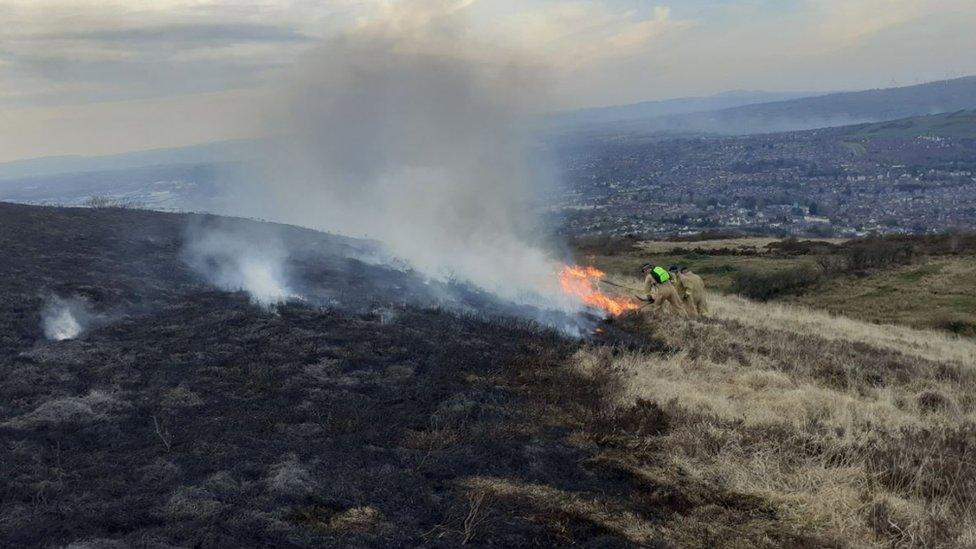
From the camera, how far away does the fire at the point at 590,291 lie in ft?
84.0

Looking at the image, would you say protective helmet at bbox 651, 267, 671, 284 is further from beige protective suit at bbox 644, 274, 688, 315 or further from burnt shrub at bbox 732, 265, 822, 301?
burnt shrub at bbox 732, 265, 822, 301

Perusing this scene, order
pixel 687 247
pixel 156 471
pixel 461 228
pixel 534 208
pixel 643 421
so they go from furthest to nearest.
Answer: pixel 534 208 < pixel 687 247 < pixel 461 228 < pixel 643 421 < pixel 156 471

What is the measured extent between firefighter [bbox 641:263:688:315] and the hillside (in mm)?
2402

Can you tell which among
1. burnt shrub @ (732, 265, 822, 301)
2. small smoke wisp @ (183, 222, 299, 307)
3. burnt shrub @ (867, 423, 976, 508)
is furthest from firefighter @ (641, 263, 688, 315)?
burnt shrub @ (732, 265, 822, 301)

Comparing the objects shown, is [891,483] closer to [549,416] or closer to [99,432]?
[549,416]

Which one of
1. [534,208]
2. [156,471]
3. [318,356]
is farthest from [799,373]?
[534,208]

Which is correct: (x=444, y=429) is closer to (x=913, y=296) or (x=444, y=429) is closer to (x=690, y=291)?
(x=690, y=291)

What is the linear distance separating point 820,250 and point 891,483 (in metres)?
41.6

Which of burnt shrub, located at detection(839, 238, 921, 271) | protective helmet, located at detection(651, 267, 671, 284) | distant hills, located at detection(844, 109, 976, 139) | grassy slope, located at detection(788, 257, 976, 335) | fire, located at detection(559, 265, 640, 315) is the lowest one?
grassy slope, located at detection(788, 257, 976, 335)

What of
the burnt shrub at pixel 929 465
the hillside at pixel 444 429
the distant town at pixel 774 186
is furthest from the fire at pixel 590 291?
the distant town at pixel 774 186

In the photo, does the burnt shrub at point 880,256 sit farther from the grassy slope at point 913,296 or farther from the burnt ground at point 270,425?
the burnt ground at point 270,425

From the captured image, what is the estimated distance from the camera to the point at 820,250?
46.6 m

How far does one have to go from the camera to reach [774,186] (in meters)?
123

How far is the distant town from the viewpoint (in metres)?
81.4
